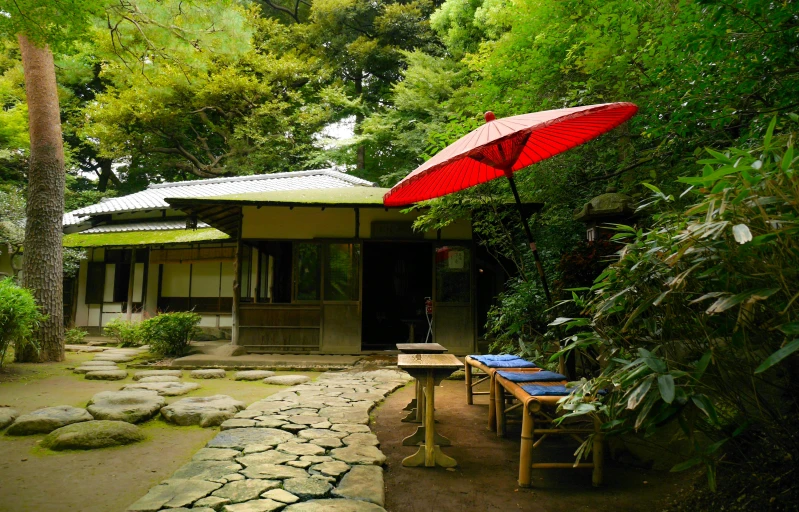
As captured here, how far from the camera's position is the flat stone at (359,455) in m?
3.21

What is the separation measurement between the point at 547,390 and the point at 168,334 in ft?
25.7

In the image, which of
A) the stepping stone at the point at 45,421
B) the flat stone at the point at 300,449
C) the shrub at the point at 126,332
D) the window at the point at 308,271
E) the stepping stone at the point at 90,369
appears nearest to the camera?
the flat stone at the point at 300,449

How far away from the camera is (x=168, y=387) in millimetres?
5867

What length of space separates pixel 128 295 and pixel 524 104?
449 inches

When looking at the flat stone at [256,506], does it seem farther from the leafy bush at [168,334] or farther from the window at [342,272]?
the leafy bush at [168,334]

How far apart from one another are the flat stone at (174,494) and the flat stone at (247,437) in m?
0.70

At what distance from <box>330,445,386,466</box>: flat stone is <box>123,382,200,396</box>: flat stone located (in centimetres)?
319

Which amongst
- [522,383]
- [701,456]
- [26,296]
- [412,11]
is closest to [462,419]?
[522,383]

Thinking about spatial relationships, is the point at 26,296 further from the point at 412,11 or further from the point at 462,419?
the point at 412,11

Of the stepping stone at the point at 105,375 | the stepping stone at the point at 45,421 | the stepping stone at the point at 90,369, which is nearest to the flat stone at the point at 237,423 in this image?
the stepping stone at the point at 45,421

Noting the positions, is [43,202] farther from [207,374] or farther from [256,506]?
[256,506]

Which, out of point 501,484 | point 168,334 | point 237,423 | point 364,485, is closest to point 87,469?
point 237,423

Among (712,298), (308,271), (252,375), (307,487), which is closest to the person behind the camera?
(712,298)

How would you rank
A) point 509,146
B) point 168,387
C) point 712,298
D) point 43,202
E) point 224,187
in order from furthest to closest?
point 224,187
point 43,202
point 168,387
point 509,146
point 712,298
